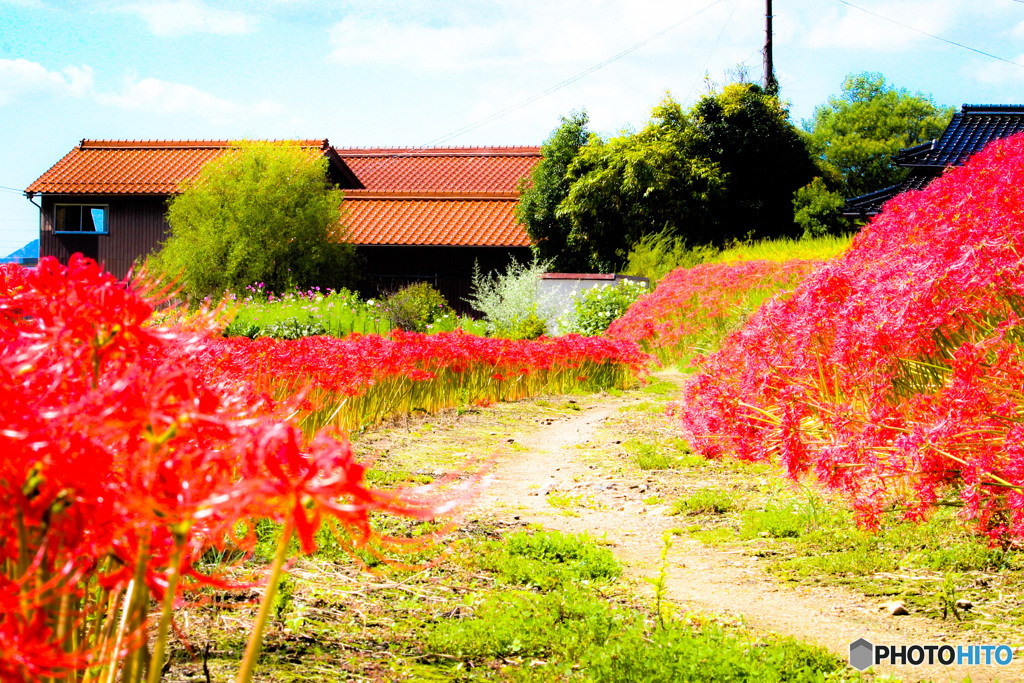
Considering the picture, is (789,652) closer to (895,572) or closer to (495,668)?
(495,668)

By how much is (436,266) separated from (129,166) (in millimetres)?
11894

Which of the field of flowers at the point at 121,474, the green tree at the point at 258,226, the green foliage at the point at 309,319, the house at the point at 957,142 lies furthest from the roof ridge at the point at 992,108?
the field of flowers at the point at 121,474

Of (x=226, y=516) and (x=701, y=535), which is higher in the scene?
(x=226, y=516)

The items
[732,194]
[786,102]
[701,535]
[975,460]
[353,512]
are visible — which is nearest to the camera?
[353,512]

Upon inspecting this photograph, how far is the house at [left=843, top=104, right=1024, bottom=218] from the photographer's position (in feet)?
59.0

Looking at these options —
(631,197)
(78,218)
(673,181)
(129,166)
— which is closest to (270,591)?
(631,197)

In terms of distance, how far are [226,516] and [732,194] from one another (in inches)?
1027

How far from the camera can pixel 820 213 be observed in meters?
25.7

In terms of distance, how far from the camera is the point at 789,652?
307 centimetres

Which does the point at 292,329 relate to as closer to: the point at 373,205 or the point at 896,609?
the point at 896,609

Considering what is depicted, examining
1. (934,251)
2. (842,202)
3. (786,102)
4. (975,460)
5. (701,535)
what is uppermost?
(786,102)

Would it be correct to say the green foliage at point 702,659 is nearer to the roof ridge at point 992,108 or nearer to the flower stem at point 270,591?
the flower stem at point 270,591

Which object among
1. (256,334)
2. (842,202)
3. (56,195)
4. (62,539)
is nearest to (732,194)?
(842,202)

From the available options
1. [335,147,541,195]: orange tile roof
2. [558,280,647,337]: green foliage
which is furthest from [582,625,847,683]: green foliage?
[335,147,541,195]: orange tile roof
